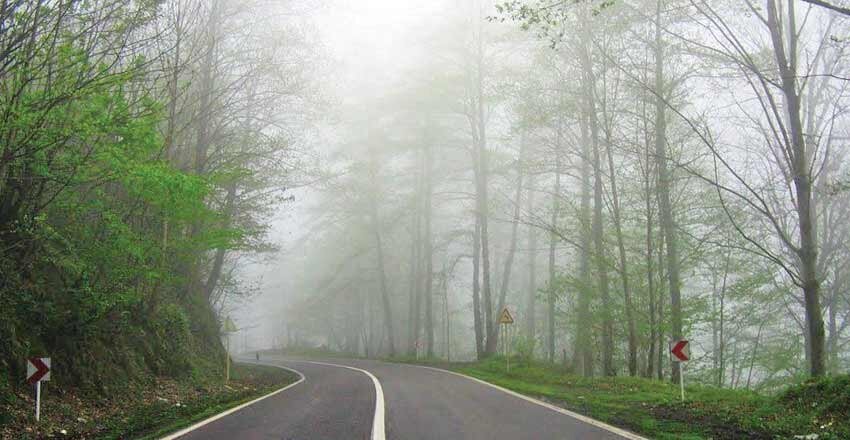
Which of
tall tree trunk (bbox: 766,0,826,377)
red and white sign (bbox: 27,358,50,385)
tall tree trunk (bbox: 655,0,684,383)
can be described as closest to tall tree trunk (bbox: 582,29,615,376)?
tall tree trunk (bbox: 655,0,684,383)

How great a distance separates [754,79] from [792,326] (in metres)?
16.9

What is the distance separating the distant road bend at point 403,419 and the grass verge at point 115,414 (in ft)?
2.25

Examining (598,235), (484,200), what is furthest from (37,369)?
(484,200)

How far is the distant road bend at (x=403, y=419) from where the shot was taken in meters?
7.18

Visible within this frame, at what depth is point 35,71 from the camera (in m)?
8.32

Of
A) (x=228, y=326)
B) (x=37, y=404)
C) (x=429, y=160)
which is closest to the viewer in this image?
(x=37, y=404)

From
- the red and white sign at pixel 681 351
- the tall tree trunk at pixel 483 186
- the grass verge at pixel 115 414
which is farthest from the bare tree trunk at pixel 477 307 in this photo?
the red and white sign at pixel 681 351

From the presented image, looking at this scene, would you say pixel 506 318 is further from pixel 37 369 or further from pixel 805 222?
pixel 37 369

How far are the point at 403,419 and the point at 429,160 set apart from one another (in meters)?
23.2

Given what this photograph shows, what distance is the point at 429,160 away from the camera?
102 ft

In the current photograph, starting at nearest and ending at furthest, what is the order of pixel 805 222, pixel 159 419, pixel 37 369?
pixel 37 369, pixel 159 419, pixel 805 222

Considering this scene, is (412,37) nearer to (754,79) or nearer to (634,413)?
(754,79)

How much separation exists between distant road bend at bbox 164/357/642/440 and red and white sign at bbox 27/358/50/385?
2587mm

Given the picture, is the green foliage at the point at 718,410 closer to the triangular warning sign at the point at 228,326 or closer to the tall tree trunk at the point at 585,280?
the tall tree trunk at the point at 585,280
